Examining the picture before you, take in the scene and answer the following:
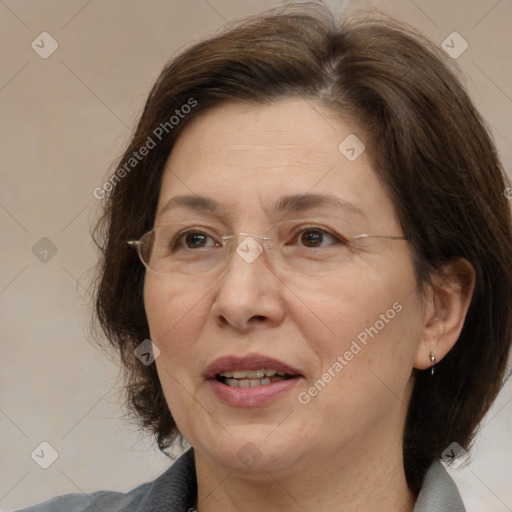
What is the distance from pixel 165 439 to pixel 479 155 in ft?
3.31

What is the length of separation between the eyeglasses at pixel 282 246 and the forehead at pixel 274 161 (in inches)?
1.9

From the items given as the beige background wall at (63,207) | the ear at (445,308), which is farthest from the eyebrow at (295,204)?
the beige background wall at (63,207)

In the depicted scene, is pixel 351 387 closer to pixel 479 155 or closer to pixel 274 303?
pixel 274 303

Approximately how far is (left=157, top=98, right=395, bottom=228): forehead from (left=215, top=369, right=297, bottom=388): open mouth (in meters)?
0.28

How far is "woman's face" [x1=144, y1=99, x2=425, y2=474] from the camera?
179 cm

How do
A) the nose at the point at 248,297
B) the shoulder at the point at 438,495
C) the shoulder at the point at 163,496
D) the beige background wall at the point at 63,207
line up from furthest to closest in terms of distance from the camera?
the beige background wall at the point at 63,207 < the shoulder at the point at 163,496 < the shoulder at the point at 438,495 < the nose at the point at 248,297

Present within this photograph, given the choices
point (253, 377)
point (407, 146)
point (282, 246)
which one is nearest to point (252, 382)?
point (253, 377)

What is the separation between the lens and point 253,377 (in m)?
1.80

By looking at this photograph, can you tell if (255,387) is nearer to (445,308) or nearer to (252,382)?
(252,382)

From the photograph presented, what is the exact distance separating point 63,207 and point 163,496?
173 centimetres

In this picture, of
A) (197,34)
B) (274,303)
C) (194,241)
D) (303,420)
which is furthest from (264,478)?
(197,34)

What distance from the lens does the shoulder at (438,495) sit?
1961 mm

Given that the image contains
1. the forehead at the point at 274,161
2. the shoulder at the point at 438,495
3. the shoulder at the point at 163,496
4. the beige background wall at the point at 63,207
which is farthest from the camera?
the beige background wall at the point at 63,207

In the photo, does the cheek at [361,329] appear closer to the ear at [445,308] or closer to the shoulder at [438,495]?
the ear at [445,308]
